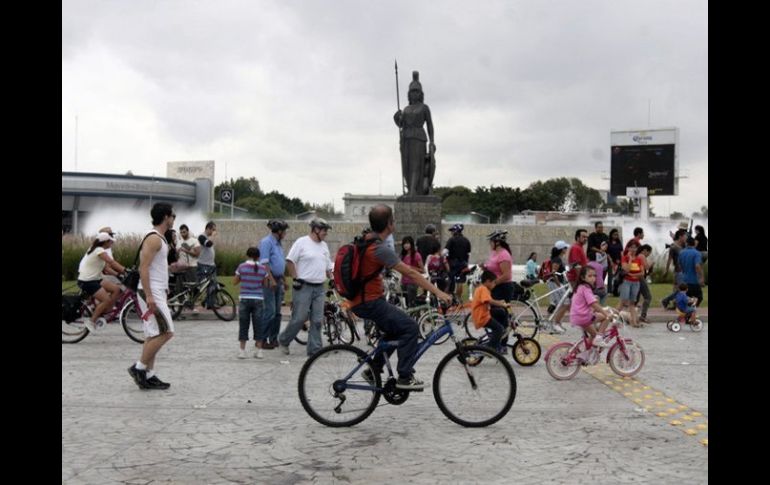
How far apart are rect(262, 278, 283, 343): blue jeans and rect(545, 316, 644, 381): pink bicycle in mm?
4046

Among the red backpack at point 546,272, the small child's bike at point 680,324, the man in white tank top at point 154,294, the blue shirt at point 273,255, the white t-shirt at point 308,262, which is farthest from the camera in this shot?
the red backpack at point 546,272

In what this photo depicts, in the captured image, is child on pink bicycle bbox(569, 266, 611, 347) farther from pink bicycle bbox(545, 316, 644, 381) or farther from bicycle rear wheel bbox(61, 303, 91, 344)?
bicycle rear wheel bbox(61, 303, 91, 344)

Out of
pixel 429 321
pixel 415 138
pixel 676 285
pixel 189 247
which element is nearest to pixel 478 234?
pixel 415 138

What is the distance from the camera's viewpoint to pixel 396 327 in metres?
6.74

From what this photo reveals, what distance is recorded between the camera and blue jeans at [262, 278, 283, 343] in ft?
37.5

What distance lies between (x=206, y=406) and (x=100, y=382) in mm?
1944

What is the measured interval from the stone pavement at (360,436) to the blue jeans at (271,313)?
1646mm

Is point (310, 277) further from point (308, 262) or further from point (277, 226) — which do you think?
point (277, 226)

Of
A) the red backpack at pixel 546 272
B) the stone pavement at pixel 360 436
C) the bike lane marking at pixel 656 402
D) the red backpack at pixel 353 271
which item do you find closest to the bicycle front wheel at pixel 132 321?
the stone pavement at pixel 360 436

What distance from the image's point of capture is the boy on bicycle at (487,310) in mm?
9578

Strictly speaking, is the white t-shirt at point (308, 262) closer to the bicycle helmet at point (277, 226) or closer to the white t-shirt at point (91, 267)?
the bicycle helmet at point (277, 226)
